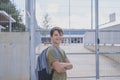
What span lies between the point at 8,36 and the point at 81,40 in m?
2.50

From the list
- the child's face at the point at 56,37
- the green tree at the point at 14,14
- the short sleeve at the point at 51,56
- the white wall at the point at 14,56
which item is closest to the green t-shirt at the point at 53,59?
the short sleeve at the point at 51,56

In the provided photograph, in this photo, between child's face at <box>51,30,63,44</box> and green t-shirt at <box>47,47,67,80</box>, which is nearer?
green t-shirt at <box>47,47,67,80</box>

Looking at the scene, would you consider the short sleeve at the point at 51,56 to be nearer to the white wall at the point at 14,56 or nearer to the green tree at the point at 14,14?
the white wall at the point at 14,56

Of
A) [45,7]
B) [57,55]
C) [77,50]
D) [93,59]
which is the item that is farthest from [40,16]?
[57,55]

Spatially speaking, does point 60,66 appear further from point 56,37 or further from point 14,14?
point 14,14

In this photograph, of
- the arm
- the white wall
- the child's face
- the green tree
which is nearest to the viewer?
the arm

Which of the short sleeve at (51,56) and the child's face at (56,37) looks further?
the child's face at (56,37)

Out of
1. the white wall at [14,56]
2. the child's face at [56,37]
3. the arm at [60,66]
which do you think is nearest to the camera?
the arm at [60,66]

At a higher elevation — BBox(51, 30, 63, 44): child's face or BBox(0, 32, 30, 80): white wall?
BBox(51, 30, 63, 44): child's face

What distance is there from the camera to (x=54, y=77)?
2730mm

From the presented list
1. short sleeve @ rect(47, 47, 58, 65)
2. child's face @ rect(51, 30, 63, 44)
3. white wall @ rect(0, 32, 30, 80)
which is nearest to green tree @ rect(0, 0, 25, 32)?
white wall @ rect(0, 32, 30, 80)

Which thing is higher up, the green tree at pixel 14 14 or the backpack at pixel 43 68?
the green tree at pixel 14 14

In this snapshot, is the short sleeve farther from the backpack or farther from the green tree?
the green tree

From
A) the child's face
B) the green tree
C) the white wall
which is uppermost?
the green tree
